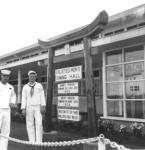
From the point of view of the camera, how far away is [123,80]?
34.5 ft

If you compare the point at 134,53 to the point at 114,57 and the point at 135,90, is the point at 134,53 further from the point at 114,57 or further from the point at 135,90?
the point at 135,90

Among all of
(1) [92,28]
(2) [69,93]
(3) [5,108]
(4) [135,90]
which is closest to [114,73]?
(4) [135,90]

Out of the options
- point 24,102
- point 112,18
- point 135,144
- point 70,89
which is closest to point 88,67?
point 70,89

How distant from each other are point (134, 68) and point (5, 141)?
16.1ft

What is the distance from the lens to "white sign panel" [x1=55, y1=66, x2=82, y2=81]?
837cm

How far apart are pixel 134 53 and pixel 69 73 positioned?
8.34 ft

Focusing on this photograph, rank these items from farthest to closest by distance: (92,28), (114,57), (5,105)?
(114,57) < (92,28) < (5,105)

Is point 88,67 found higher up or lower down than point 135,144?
higher up

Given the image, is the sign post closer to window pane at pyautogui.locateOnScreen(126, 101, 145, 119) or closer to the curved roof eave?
the curved roof eave

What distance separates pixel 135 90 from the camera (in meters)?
10.2

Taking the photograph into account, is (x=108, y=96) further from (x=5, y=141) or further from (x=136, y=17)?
(x=5, y=141)

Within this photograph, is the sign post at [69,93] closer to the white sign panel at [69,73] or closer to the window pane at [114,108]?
the white sign panel at [69,73]

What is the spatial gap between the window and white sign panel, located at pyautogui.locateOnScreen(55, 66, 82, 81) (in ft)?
7.89

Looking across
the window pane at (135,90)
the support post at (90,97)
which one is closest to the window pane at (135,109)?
the window pane at (135,90)
